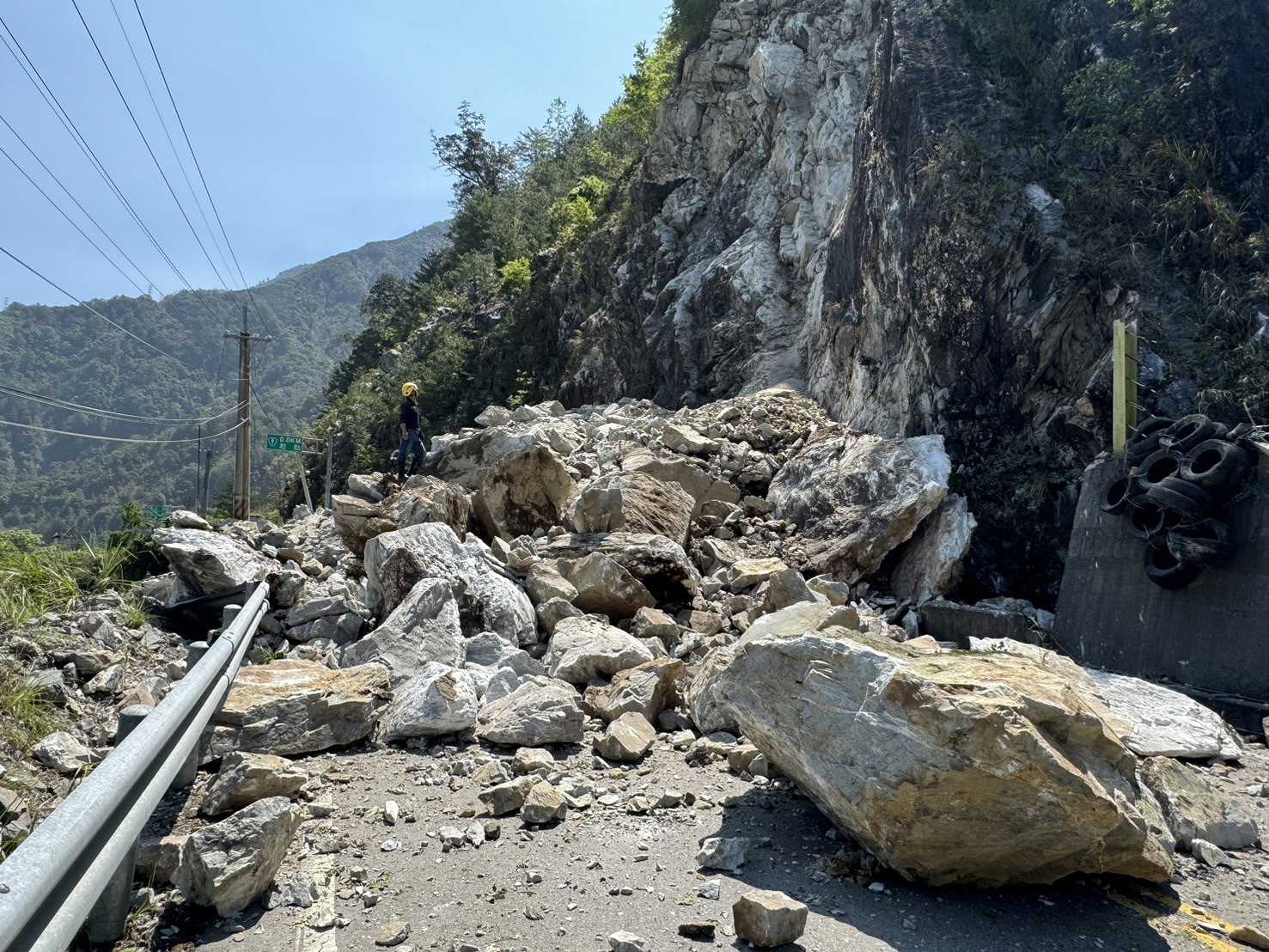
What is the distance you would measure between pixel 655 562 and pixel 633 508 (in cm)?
101

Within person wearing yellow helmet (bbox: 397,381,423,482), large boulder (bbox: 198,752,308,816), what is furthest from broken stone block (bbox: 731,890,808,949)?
person wearing yellow helmet (bbox: 397,381,423,482)

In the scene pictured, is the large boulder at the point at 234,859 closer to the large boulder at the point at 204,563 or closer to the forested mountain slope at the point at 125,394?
the large boulder at the point at 204,563

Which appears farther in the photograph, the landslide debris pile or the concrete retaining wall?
the concrete retaining wall

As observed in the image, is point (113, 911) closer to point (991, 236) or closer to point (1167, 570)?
point (1167, 570)

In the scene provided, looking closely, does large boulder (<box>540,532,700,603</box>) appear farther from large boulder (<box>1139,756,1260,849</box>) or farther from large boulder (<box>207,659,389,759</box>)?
large boulder (<box>1139,756,1260,849</box>)

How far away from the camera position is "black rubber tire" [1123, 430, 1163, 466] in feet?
21.5

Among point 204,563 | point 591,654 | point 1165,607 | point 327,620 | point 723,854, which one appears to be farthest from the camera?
point 204,563

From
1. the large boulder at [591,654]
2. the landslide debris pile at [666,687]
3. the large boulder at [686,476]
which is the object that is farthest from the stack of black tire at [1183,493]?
the large boulder at [686,476]

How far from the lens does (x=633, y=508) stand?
7.93 metres

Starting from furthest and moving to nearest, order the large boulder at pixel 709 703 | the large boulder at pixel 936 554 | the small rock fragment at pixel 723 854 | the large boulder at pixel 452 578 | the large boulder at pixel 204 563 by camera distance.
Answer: the large boulder at pixel 936 554 → the large boulder at pixel 204 563 → the large boulder at pixel 452 578 → the large boulder at pixel 709 703 → the small rock fragment at pixel 723 854

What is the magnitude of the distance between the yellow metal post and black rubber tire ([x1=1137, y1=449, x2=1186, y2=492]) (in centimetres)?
60

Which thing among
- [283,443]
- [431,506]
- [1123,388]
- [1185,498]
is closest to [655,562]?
[431,506]

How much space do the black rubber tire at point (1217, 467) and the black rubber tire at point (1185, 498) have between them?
48mm

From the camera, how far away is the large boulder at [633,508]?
785 centimetres
